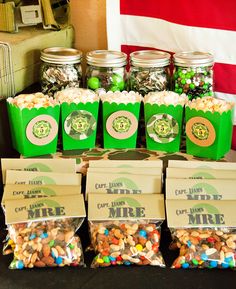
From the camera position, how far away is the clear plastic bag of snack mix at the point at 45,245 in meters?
1.19

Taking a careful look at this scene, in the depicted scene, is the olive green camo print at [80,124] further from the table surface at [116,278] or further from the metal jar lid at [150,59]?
the table surface at [116,278]

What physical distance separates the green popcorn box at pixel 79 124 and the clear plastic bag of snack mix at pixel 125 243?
332 mm

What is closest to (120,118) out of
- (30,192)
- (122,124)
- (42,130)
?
(122,124)

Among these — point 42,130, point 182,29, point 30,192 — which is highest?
point 182,29

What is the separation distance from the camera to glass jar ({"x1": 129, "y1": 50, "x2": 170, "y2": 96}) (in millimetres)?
1498

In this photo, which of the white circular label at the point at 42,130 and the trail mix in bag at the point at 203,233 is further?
the white circular label at the point at 42,130

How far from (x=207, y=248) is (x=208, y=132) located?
0.37 m

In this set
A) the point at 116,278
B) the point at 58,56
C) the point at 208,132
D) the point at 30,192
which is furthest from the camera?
the point at 58,56

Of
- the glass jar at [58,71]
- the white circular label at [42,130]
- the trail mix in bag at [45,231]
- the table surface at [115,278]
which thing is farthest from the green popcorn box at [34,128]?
the table surface at [115,278]

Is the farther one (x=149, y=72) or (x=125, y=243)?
(x=149, y=72)

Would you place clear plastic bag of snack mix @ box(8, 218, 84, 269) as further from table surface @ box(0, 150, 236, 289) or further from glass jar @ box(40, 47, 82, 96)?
glass jar @ box(40, 47, 82, 96)

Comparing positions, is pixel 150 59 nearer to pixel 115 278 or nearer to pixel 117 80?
pixel 117 80

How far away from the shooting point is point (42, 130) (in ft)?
4.70

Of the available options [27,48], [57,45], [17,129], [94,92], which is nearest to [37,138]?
[17,129]
